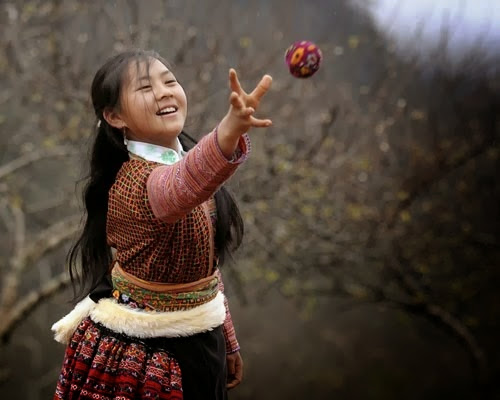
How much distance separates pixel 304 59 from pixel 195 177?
29 cm

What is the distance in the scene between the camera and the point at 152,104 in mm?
891

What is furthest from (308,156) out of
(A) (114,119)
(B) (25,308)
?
(A) (114,119)

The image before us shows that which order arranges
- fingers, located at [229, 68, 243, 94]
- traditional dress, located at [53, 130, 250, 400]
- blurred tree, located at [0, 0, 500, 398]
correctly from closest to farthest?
fingers, located at [229, 68, 243, 94], traditional dress, located at [53, 130, 250, 400], blurred tree, located at [0, 0, 500, 398]

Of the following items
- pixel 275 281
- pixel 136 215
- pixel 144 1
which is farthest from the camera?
pixel 275 281

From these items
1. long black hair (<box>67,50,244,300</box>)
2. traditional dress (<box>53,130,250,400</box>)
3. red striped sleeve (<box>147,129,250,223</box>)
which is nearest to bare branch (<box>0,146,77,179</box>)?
long black hair (<box>67,50,244,300</box>)

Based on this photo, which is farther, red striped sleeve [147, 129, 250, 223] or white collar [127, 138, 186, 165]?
white collar [127, 138, 186, 165]

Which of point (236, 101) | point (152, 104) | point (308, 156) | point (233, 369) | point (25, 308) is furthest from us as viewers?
point (308, 156)

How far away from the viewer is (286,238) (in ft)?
10.2

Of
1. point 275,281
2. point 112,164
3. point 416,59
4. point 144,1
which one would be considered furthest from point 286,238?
point 112,164

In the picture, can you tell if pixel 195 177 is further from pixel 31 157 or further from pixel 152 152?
pixel 31 157

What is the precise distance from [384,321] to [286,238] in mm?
656

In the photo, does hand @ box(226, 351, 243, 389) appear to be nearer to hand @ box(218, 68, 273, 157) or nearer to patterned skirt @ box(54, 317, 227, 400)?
patterned skirt @ box(54, 317, 227, 400)

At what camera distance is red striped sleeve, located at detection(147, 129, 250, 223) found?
74cm

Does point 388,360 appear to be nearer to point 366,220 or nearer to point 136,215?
point 366,220
